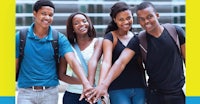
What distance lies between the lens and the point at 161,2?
424 inches

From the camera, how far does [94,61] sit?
2717 mm

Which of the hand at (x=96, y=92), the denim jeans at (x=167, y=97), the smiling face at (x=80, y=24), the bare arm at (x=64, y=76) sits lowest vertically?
the denim jeans at (x=167, y=97)

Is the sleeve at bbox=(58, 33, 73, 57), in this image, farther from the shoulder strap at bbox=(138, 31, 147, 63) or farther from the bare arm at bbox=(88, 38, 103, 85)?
the shoulder strap at bbox=(138, 31, 147, 63)

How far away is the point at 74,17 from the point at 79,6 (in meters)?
7.57

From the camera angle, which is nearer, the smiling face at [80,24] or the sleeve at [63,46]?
the sleeve at [63,46]

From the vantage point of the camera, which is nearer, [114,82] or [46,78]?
[46,78]

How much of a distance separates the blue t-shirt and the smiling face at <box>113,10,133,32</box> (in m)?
0.51

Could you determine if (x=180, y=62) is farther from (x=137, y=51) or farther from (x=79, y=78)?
(x=79, y=78)

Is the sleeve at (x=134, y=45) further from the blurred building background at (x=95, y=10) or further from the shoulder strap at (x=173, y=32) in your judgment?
the blurred building background at (x=95, y=10)

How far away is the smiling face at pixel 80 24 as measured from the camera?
281cm

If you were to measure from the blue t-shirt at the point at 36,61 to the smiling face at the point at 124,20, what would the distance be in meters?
0.51
